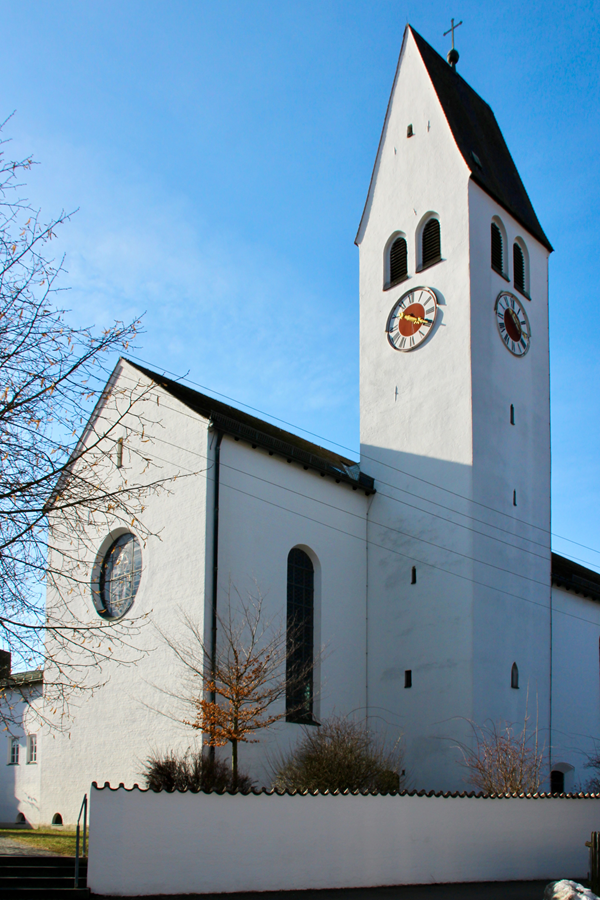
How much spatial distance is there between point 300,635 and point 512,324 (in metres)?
11.3

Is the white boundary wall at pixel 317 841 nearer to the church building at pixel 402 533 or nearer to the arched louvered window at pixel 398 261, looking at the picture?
the church building at pixel 402 533

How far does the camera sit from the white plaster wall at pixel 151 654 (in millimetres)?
19484

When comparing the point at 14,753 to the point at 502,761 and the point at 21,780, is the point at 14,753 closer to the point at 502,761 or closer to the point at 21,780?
the point at 21,780

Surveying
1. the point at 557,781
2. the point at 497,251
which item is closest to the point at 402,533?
the point at 557,781

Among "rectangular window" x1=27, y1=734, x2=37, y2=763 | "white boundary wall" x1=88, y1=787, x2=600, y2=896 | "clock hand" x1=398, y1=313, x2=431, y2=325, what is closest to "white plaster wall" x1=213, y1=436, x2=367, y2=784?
"white boundary wall" x1=88, y1=787, x2=600, y2=896

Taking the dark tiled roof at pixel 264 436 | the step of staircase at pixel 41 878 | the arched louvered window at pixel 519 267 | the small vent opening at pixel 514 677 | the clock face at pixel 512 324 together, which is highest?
the arched louvered window at pixel 519 267

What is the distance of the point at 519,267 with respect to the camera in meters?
27.3

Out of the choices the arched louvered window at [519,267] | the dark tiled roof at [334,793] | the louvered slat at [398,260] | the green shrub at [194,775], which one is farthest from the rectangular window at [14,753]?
the arched louvered window at [519,267]

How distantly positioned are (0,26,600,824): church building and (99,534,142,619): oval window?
81 mm

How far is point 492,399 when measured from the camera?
2398 cm

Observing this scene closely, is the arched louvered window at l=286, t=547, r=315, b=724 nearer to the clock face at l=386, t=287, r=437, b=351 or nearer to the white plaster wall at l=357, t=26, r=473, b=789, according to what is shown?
the white plaster wall at l=357, t=26, r=473, b=789

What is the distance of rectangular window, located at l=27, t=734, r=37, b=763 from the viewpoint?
26.8 m

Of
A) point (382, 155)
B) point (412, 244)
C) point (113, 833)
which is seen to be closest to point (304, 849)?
point (113, 833)

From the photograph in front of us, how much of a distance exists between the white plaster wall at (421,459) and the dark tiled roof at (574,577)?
5.46m
